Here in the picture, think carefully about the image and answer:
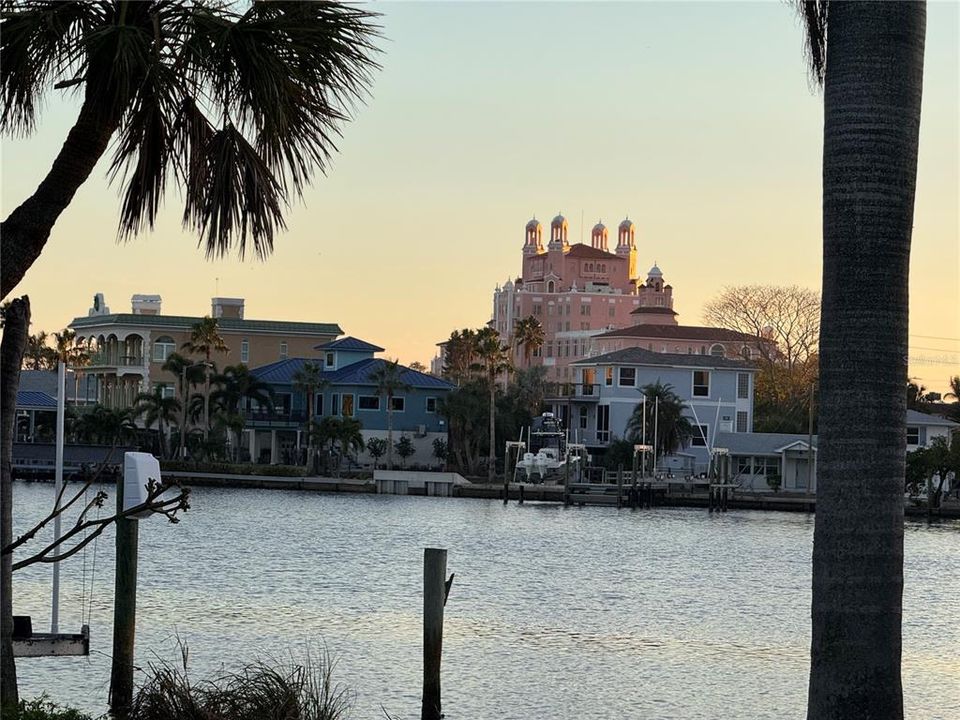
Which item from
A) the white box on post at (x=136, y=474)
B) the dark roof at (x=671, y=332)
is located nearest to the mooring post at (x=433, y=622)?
the white box on post at (x=136, y=474)

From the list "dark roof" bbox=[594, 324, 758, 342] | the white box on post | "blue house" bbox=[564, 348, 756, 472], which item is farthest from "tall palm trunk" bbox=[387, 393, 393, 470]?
the white box on post

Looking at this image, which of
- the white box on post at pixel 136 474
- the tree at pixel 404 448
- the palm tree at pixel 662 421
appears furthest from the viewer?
the tree at pixel 404 448

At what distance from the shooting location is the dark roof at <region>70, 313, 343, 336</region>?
115500 mm

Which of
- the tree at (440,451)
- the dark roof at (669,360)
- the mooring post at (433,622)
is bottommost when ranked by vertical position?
the mooring post at (433,622)

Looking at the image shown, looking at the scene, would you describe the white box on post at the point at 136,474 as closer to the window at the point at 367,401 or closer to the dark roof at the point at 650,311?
the window at the point at 367,401

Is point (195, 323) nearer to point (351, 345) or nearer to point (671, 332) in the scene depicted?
point (351, 345)

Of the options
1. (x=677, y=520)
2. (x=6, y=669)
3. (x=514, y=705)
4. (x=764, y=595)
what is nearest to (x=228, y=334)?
(x=677, y=520)

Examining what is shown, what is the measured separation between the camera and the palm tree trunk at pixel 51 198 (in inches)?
386

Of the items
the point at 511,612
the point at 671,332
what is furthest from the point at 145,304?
the point at 511,612

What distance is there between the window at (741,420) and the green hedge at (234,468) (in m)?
29.5

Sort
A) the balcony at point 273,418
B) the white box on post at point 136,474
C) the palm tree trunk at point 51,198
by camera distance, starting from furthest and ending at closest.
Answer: the balcony at point 273,418
the white box on post at point 136,474
the palm tree trunk at point 51,198

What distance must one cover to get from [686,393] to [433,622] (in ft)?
283

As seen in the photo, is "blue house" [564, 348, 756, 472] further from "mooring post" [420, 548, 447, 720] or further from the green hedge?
"mooring post" [420, 548, 447, 720]

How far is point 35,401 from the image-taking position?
106812 mm
